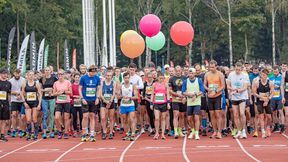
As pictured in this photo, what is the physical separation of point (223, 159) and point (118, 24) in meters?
57.4

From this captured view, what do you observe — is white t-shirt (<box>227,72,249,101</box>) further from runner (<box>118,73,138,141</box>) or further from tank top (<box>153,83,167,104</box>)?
runner (<box>118,73,138,141</box>)

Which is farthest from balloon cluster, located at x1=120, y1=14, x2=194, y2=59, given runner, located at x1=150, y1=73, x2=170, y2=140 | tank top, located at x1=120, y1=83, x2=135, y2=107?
tank top, located at x1=120, y1=83, x2=135, y2=107

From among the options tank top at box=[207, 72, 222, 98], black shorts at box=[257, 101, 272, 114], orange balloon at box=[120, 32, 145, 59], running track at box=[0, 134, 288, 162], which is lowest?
running track at box=[0, 134, 288, 162]

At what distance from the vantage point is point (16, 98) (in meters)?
17.9

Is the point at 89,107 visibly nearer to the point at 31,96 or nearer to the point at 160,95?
the point at 31,96

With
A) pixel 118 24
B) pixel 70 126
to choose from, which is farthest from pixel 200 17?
pixel 70 126

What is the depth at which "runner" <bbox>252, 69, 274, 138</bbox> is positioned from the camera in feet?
53.6

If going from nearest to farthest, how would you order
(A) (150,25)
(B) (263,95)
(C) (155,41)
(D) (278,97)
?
(B) (263,95) < (D) (278,97) < (A) (150,25) < (C) (155,41)

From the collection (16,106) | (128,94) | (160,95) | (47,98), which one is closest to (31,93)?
(47,98)

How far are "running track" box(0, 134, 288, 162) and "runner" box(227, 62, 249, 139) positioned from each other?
42 centimetres

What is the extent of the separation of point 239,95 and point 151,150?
3.35m

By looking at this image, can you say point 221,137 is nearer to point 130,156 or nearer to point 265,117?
point 265,117

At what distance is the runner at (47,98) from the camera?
1725cm

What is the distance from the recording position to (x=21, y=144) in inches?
633
